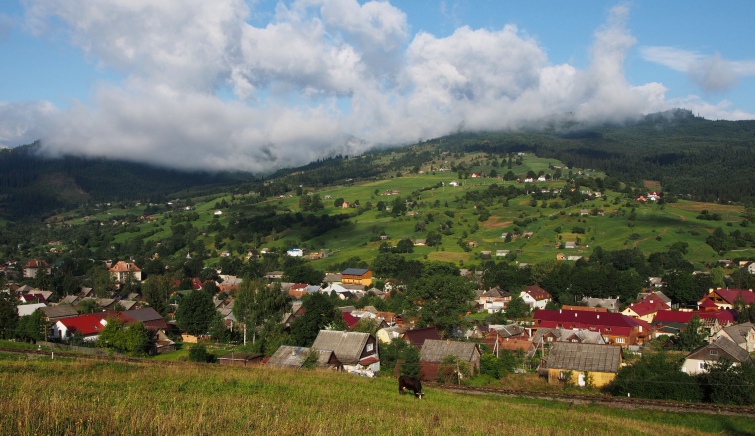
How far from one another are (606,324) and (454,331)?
46.5 ft

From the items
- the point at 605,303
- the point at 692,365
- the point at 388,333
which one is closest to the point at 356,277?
the point at 605,303

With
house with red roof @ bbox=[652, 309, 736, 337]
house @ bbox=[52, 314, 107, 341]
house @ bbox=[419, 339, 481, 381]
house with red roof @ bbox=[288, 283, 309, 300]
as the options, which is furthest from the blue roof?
house @ bbox=[419, 339, 481, 381]

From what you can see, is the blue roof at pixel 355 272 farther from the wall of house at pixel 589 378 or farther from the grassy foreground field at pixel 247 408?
the grassy foreground field at pixel 247 408

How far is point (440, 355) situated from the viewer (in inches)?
1282

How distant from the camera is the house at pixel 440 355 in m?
31.5

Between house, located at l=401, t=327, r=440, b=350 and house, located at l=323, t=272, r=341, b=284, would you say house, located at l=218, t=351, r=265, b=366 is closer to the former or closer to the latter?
house, located at l=401, t=327, r=440, b=350

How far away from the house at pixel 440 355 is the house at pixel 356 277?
4729 centimetres

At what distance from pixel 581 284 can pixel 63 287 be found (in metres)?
67.2

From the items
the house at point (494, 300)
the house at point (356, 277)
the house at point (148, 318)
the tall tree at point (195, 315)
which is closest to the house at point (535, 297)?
the house at point (494, 300)

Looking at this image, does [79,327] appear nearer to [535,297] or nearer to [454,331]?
[454,331]

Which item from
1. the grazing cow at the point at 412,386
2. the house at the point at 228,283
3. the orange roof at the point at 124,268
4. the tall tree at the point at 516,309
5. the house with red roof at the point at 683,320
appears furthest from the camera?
the orange roof at the point at 124,268

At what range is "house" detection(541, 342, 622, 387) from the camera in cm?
3036

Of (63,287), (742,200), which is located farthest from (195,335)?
(742,200)

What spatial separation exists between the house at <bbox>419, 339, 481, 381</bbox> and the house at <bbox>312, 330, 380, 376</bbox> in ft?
8.81
